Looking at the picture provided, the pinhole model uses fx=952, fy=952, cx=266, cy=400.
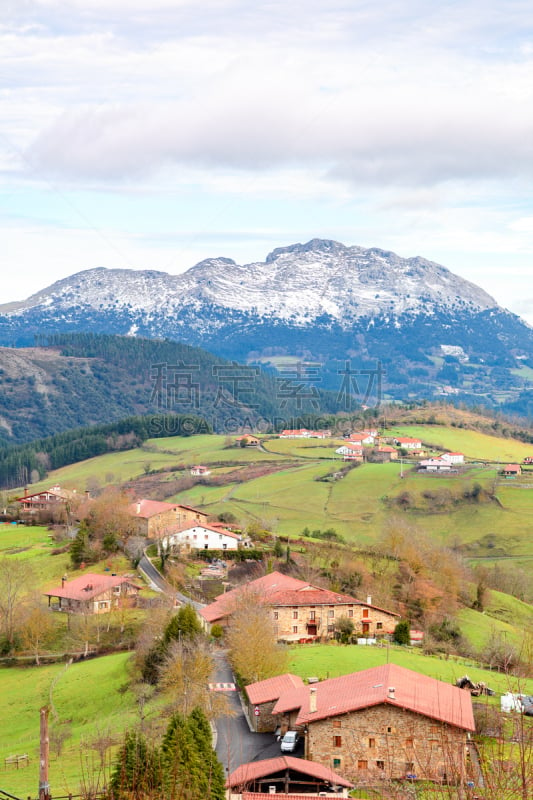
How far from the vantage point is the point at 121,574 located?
215 ft

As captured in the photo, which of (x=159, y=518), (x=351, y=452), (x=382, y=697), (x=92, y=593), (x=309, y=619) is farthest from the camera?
(x=351, y=452)

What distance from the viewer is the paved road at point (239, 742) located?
3180 cm

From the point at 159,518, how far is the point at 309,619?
92.9 ft

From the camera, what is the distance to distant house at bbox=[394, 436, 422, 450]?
154875 millimetres

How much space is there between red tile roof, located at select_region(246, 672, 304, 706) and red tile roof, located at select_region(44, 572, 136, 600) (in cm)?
2199

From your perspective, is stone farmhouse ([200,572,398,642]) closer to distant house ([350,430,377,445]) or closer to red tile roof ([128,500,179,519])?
red tile roof ([128,500,179,519])

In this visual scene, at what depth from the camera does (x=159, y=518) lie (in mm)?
81562

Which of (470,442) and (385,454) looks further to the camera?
(470,442)

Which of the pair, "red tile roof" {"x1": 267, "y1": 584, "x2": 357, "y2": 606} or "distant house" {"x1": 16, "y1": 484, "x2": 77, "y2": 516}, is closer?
"red tile roof" {"x1": 267, "y1": 584, "x2": 357, "y2": 606}

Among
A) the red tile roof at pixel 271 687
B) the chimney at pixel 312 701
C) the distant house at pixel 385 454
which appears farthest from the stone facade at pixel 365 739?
the distant house at pixel 385 454

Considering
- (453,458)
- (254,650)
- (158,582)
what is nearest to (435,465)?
(453,458)

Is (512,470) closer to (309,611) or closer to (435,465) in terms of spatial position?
(435,465)

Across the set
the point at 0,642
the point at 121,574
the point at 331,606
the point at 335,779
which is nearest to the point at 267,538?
the point at 121,574

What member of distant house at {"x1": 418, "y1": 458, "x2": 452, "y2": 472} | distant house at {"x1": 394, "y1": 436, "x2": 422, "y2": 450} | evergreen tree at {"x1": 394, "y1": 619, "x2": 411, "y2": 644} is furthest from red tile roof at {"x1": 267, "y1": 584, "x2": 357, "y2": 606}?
distant house at {"x1": 394, "y1": 436, "x2": 422, "y2": 450}
